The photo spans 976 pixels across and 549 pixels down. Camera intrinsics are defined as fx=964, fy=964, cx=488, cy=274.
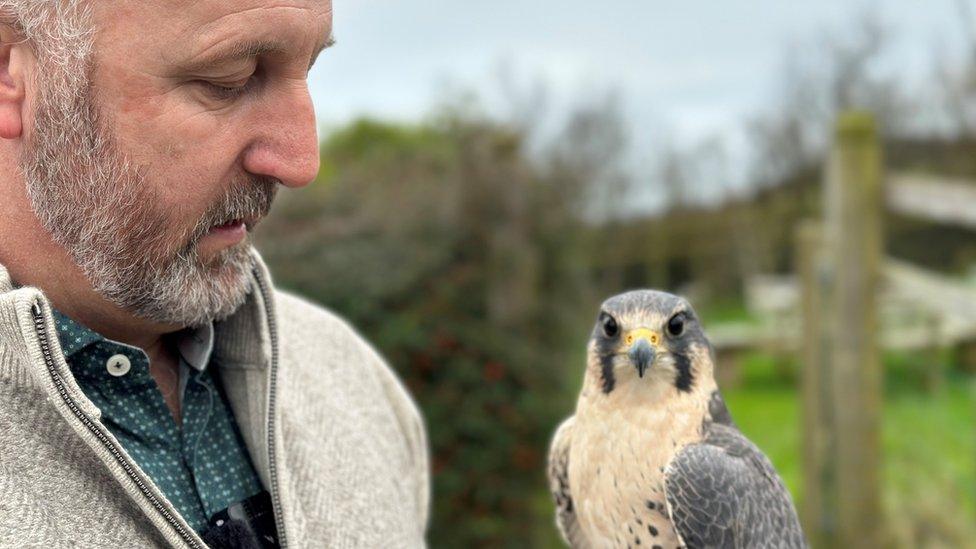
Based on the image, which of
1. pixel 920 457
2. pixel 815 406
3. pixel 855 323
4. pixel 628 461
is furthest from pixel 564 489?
pixel 920 457

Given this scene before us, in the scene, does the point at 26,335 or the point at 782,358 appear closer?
the point at 26,335

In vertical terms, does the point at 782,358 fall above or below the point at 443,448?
below

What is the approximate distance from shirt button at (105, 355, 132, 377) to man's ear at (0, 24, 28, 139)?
1.37 feet

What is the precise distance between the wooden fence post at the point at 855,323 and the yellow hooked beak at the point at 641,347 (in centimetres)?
200

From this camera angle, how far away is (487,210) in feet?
16.5

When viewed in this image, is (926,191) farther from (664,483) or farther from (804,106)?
(804,106)

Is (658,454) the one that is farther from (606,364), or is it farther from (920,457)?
(920,457)

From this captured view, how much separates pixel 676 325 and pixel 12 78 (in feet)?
4.50

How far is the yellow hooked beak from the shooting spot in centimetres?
196

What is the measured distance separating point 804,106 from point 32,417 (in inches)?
237

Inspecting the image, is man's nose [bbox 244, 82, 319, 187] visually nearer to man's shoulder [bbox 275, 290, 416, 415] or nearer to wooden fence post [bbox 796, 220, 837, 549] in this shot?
man's shoulder [bbox 275, 290, 416, 415]

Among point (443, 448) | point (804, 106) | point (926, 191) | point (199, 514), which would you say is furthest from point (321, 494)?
point (804, 106)

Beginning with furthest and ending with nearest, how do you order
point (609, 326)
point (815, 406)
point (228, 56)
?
point (815, 406)
point (609, 326)
point (228, 56)

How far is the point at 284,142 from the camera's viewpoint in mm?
1692
